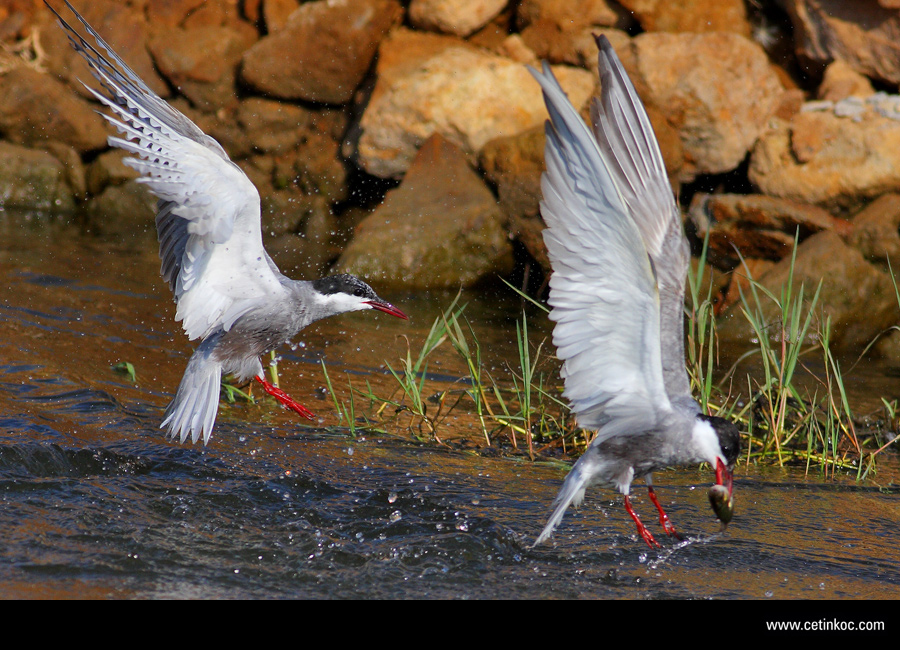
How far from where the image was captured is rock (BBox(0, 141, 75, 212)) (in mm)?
9602

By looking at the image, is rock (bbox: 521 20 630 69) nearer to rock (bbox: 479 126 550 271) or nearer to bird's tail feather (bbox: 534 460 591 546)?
rock (bbox: 479 126 550 271)

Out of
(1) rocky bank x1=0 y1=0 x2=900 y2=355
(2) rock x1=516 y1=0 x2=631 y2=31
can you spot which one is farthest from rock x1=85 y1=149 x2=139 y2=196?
(2) rock x1=516 y1=0 x2=631 y2=31

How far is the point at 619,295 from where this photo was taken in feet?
11.3

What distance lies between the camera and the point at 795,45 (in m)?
8.91

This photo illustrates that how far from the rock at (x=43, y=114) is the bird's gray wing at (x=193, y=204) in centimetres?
555

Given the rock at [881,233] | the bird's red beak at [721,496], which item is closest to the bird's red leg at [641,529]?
the bird's red beak at [721,496]

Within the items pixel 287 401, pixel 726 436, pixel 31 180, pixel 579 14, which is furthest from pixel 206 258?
pixel 31 180

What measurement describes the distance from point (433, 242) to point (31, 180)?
14.4 ft

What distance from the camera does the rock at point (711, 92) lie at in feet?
27.0

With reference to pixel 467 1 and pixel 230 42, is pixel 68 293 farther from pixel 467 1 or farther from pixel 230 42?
pixel 467 1

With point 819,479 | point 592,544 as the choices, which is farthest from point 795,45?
point 592,544

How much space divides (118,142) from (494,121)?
5374 mm

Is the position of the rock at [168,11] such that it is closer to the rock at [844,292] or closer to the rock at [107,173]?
the rock at [107,173]

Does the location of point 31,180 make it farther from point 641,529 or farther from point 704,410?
point 641,529
